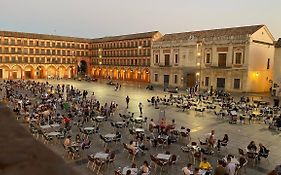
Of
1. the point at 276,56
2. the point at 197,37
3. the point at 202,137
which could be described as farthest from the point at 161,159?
the point at 197,37

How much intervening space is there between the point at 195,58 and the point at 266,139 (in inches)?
1420

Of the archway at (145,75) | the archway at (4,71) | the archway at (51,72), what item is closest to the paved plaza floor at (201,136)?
the archway at (145,75)

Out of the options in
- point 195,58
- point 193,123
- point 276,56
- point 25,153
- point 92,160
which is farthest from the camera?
point 195,58

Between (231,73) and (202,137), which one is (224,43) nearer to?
(231,73)

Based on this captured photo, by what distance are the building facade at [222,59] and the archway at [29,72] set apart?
41066mm

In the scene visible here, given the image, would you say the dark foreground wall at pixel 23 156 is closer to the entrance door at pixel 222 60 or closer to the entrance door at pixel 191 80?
the entrance door at pixel 222 60

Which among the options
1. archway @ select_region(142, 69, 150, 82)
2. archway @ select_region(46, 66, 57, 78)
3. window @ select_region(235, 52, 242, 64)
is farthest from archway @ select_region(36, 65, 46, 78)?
window @ select_region(235, 52, 242, 64)

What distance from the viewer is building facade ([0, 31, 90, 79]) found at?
239 ft

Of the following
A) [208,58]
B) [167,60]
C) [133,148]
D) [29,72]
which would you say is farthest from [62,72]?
[133,148]

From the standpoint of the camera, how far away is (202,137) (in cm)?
1723

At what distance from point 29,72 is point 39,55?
229 inches

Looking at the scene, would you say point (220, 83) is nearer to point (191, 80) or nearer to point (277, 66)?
point (191, 80)

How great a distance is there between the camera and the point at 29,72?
78.1 metres

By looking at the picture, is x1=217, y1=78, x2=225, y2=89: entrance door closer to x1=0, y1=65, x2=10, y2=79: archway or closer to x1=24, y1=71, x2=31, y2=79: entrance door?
x1=24, y1=71, x2=31, y2=79: entrance door
